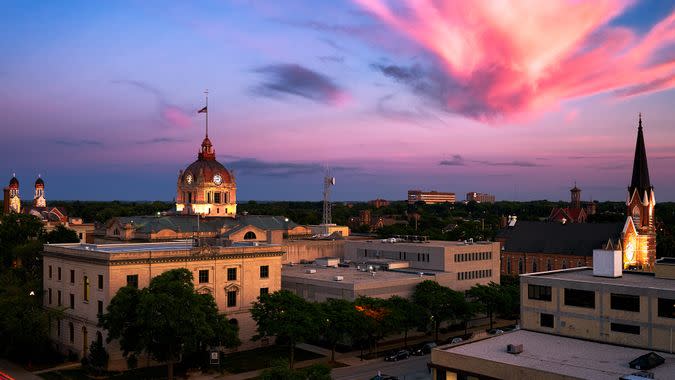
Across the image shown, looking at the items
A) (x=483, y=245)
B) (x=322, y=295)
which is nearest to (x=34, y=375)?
(x=322, y=295)

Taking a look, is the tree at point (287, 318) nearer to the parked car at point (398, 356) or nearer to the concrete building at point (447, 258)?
the parked car at point (398, 356)

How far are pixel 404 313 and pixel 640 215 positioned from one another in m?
75.6

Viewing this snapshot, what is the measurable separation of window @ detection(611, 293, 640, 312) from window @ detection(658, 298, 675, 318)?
5.52 feet

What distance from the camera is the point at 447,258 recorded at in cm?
9306

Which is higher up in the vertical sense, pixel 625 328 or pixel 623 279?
pixel 623 279

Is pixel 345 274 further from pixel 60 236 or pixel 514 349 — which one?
pixel 60 236

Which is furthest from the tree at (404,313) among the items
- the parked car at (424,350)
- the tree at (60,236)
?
the tree at (60,236)

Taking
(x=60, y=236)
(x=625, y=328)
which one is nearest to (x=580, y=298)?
(x=625, y=328)

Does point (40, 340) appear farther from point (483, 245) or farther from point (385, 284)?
point (483, 245)

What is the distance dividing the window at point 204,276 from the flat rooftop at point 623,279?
121ft

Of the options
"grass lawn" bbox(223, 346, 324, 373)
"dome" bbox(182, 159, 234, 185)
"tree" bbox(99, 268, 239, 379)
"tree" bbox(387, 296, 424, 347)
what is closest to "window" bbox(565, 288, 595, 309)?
"tree" bbox(387, 296, 424, 347)

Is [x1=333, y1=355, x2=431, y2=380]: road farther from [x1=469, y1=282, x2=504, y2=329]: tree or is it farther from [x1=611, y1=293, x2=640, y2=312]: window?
[x1=611, y1=293, x2=640, y2=312]: window

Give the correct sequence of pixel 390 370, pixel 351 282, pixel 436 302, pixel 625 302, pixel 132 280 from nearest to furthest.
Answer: pixel 625 302
pixel 390 370
pixel 132 280
pixel 436 302
pixel 351 282

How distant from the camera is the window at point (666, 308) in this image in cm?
4784
